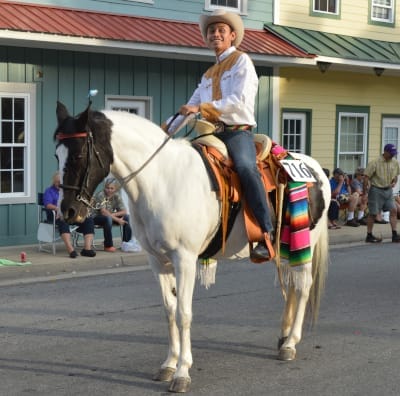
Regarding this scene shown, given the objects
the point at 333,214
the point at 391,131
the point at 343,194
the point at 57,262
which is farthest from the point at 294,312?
the point at 391,131

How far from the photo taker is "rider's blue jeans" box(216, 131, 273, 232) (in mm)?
6215

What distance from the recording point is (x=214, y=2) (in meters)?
17.0

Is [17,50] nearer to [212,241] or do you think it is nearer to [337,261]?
[337,261]

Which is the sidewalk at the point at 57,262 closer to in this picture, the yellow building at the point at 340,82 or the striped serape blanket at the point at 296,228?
the striped serape blanket at the point at 296,228

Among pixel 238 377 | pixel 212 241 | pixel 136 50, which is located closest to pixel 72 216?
pixel 212 241

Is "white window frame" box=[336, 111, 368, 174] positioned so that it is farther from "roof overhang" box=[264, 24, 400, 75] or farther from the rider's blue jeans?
the rider's blue jeans

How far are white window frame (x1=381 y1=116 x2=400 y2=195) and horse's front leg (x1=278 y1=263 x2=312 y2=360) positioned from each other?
14.9m

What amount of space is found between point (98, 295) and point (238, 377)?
3.96 metres

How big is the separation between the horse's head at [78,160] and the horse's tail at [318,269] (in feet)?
8.48

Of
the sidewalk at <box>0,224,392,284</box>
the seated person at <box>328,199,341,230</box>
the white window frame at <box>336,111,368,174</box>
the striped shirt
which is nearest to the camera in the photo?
the sidewalk at <box>0,224,392,284</box>

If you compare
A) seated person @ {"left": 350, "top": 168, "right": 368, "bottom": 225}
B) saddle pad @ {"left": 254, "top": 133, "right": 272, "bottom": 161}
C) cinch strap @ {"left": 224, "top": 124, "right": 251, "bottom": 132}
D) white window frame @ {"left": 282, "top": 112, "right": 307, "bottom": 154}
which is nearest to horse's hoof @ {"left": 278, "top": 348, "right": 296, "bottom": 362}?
saddle pad @ {"left": 254, "top": 133, "right": 272, "bottom": 161}

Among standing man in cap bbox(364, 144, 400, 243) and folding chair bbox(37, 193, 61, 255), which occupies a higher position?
standing man in cap bbox(364, 144, 400, 243)

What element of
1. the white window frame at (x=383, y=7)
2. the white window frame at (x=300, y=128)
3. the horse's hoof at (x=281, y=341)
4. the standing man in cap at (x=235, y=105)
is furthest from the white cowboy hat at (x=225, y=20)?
the white window frame at (x=383, y=7)

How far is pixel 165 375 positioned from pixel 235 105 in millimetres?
2155
